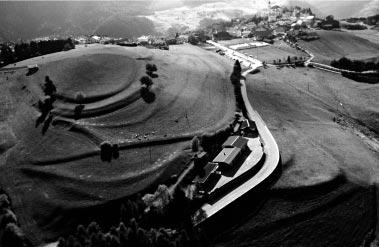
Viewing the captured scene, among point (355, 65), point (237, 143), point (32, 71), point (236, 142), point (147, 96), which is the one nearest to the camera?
point (237, 143)

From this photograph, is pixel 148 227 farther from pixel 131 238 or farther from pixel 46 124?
pixel 46 124

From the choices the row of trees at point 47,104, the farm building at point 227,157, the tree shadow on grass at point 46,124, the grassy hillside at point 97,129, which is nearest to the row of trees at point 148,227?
the grassy hillside at point 97,129

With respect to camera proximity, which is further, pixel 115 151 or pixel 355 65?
pixel 355 65

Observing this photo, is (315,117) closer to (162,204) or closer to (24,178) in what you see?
(162,204)

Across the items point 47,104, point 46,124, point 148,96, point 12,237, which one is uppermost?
point 47,104

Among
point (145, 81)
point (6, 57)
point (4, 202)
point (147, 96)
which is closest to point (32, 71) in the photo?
point (6, 57)

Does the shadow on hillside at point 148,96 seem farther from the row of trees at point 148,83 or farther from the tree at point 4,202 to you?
the tree at point 4,202
